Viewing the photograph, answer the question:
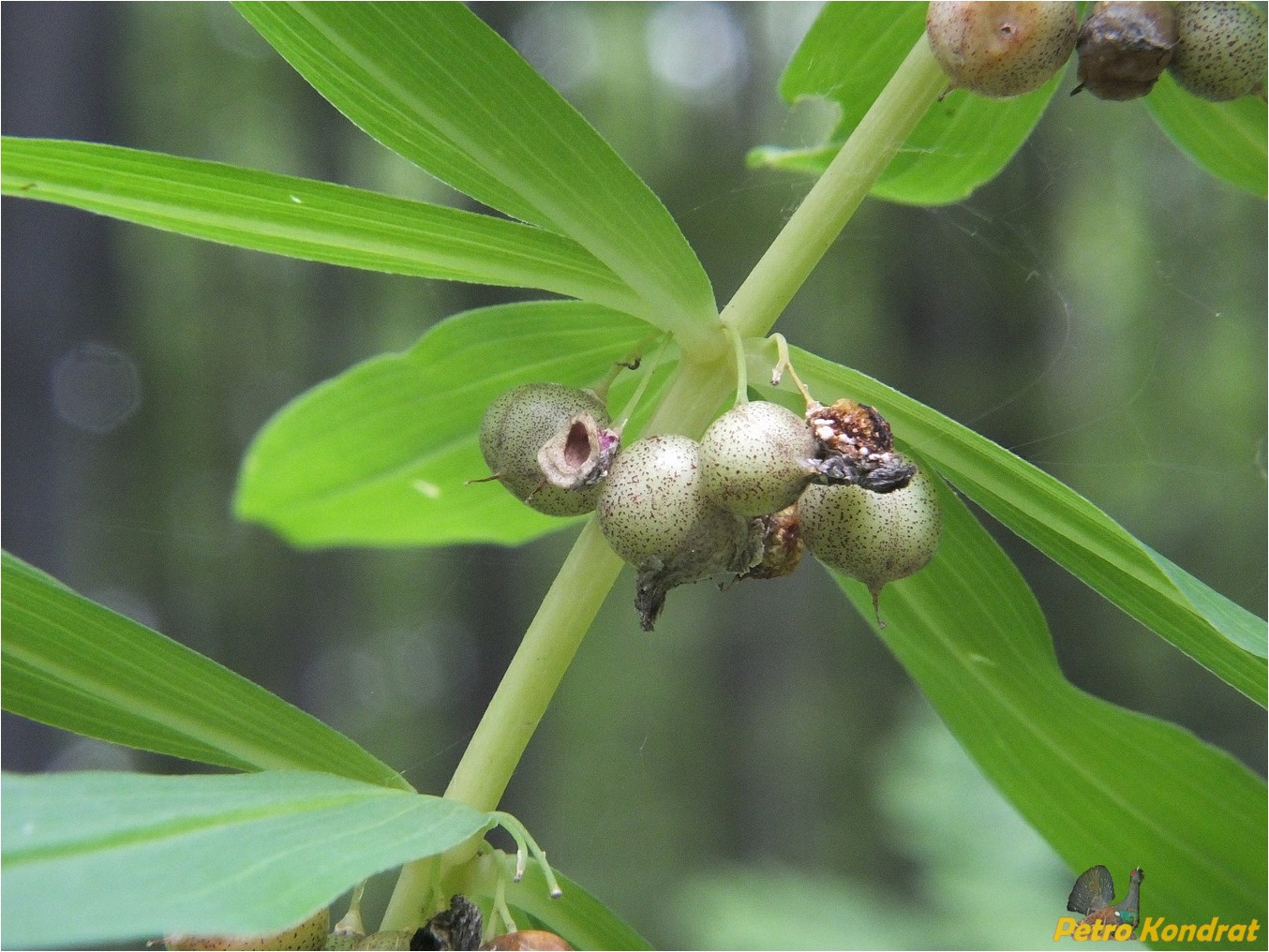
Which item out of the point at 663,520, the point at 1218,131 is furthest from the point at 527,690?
the point at 1218,131

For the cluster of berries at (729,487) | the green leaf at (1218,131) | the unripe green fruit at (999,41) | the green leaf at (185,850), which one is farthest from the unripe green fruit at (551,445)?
the green leaf at (1218,131)

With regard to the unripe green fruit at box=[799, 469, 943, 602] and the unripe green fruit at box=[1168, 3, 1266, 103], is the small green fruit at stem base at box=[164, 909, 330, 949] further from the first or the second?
the unripe green fruit at box=[1168, 3, 1266, 103]

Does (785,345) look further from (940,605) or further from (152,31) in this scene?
(152,31)

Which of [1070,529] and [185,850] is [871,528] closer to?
[1070,529]

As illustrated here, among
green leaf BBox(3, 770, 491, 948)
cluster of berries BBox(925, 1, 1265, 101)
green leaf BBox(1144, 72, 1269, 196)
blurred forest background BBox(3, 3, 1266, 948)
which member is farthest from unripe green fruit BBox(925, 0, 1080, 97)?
blurred forest background BBox(3, 3, 1266, 948)

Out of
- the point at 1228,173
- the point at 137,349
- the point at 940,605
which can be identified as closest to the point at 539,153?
the point at 940,605

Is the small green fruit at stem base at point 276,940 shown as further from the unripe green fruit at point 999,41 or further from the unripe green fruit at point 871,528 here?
the unripe green fruit at point 999,41
